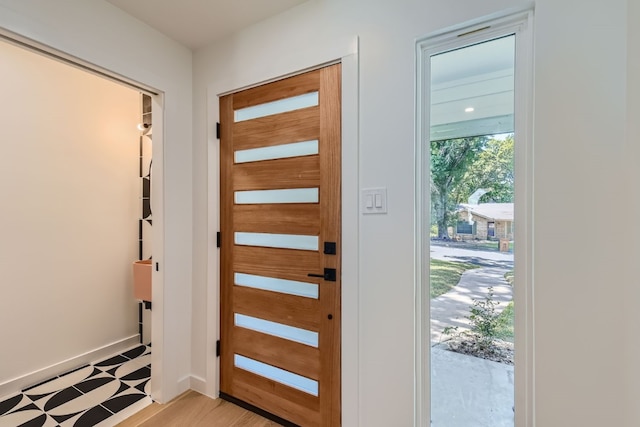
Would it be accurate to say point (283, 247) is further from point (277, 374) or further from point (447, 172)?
point (447, 172)

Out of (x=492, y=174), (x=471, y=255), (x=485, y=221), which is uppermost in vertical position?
(x=492, y=174)

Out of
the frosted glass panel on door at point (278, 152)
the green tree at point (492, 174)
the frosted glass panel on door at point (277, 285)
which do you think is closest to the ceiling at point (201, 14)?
the frosted glass panel on door at point (278, 152)

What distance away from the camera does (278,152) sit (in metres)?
1.80

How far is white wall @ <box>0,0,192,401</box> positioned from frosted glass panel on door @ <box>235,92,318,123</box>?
53 cm

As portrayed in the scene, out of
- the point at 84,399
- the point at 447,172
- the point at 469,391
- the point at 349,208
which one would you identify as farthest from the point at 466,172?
the point at 84,399

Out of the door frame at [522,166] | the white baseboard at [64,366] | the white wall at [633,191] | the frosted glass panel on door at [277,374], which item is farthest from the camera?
the white baseboard at [64,366]

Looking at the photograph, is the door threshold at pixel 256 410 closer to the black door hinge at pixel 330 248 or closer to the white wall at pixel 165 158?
the white wall at pixel 165 158

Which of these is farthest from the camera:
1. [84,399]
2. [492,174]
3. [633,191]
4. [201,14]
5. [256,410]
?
[84,399]

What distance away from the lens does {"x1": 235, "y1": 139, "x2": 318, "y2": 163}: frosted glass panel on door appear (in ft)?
5.52

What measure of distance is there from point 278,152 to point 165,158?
87cm

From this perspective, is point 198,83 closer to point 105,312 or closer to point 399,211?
point 399,211

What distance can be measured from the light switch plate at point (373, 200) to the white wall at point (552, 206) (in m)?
0.04

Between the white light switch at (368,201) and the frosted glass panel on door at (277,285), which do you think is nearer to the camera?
the white light switch at (368,201)

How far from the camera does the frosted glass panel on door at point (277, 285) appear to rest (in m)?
1.69
